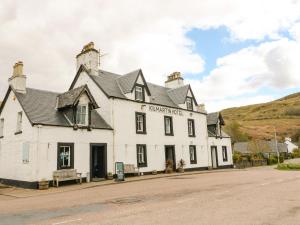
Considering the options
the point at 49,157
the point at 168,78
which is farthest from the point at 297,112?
→ the point at 49,157

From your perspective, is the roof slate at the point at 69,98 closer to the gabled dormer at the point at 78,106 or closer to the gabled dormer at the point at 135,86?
the gabled dormer at the point at 78,106

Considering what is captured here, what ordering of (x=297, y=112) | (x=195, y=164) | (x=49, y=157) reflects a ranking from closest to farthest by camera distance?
(x=49, y=157)
(x=195, y=164)
(x=297, y=112)

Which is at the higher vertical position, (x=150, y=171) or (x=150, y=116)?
(x=150, y=116)

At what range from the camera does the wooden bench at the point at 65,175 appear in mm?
19609

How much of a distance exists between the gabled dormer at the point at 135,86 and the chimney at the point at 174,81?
32.3 feet

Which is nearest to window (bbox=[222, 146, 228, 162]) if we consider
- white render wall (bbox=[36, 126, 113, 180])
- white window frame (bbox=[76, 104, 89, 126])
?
white render wall (bbox=[36, 126, 113, 180])

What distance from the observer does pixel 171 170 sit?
28969 mm

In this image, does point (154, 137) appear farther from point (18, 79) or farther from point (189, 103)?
point (18, 79)

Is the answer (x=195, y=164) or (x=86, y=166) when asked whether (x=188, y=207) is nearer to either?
(x=86, y=166)

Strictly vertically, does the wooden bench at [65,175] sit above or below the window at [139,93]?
below

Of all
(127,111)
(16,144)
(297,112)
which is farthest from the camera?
(297,112)

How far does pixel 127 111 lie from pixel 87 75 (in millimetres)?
5085

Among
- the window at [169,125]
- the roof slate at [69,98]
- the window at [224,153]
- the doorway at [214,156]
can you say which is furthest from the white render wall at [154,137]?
the window at [224,153]

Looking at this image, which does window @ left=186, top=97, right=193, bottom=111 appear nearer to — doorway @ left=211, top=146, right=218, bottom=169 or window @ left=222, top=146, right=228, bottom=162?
doorway @ left=211, top=146, right=218, bottom=169
